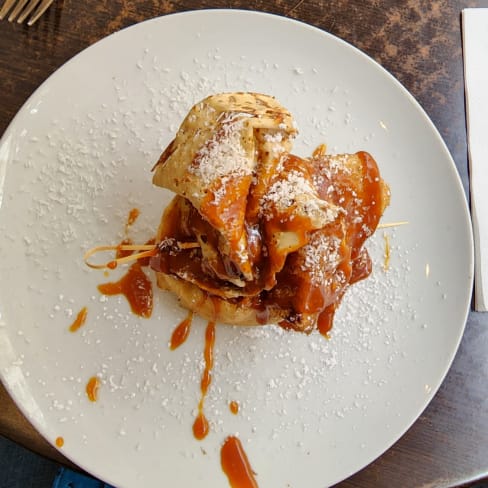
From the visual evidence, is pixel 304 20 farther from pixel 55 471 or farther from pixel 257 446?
pixel 55 471

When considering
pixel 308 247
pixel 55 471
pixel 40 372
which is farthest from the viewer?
pixel 55 471

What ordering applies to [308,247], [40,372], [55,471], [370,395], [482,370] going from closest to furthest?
[308,247], [40,372], [370,395], [482,370], [55,471]

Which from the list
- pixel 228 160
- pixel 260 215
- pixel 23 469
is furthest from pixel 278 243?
pixel 23 469

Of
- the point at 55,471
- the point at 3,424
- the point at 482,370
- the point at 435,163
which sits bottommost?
the point at 55,471

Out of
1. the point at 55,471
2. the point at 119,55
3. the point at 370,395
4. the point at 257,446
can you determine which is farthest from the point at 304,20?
the point at 55,471

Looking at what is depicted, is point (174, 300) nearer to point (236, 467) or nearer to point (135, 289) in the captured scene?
point (135, 289)

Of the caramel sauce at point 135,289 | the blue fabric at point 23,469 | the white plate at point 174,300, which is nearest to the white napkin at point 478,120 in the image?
the white plate at point 174,300

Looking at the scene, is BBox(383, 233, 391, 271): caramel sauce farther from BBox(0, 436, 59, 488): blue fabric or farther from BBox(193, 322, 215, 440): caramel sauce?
BBox(0, 436, 59, 488): blue fabric
